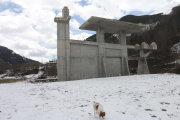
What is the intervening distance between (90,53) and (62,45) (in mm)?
4786

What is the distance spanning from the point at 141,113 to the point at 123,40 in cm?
2296

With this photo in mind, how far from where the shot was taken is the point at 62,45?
64.9 ft

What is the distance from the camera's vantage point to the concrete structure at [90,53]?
1978 centimetres

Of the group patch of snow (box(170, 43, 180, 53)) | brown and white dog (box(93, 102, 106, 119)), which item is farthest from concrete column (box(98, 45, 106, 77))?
patch of snow (box(170, 43, 180, 53))

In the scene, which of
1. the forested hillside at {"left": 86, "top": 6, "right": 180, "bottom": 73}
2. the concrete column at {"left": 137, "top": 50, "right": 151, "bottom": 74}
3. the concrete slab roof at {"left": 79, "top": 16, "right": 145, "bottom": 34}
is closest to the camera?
the concrete slab roof at {"left": 79, "top": 16, "right": 145, "bottom": 34}

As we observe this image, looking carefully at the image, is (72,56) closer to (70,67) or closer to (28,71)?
(70,67)

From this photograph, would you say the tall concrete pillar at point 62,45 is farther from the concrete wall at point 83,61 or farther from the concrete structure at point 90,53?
the concrete wall at point 83,61

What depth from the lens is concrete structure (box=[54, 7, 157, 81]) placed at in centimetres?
1978

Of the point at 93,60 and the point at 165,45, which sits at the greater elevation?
the point at 165,45

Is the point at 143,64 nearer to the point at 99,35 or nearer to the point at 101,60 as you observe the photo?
the point at 101,60

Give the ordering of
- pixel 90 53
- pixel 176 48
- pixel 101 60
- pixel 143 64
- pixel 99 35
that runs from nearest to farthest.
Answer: pixel 90 53, pixel 101 60, pixel 99 35, pixel 143 64, pixel 176 48

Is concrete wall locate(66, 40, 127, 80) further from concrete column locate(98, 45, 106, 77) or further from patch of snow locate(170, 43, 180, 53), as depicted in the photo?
patch of snow locate(170, 43, 180, 53)

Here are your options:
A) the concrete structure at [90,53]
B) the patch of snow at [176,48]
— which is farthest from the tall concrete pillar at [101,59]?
the patch of snow at [176,48]

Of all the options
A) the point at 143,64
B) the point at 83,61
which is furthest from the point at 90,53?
the point at 143,64
